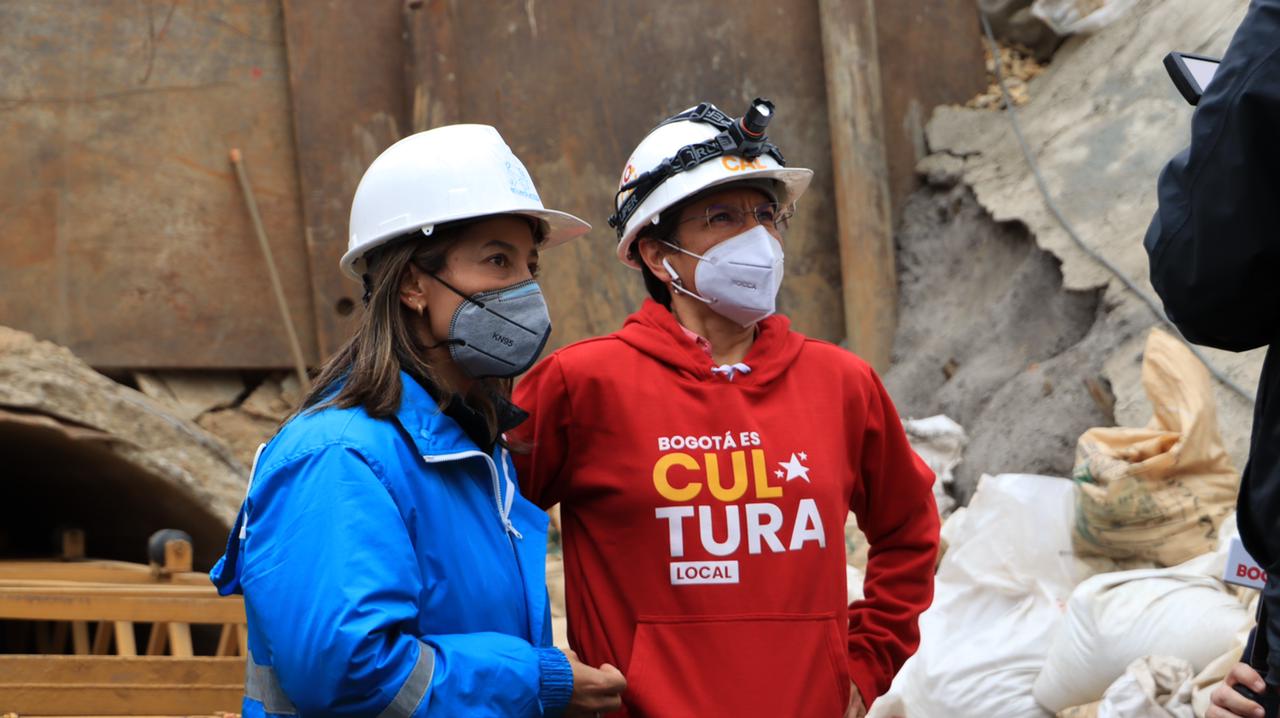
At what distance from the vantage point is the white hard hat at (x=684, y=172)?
2771 millimetres

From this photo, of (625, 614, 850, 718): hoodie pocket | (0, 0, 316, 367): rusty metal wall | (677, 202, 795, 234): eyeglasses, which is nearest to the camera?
(625, 614, 850, 718): hoodie pocket

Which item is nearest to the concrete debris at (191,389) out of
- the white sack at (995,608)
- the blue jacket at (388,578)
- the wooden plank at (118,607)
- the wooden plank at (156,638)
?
the wooden plank at (156,638)

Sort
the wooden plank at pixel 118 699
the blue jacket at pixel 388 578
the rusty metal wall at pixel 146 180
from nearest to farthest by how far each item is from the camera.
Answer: the blue jacket at pixel 388 578 → the wooden plank at pixel 118 699 → the rusty metal wall at pixel 146 180

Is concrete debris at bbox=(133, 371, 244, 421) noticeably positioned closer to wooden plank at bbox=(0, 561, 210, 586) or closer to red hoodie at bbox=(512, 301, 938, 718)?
wooden plank at bbox=(0, 561, 210, 586)

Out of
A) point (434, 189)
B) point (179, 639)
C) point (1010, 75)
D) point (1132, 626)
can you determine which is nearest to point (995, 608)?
point (1132, 626)

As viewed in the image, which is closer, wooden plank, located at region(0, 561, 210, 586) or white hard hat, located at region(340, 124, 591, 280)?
white hard hat, located at region(340, 124, 591, 280)

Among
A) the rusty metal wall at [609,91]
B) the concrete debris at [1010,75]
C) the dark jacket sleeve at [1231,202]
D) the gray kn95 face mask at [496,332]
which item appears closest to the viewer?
the dark jacket sleeve at [1231,202]

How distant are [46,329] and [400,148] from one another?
428 centimetres

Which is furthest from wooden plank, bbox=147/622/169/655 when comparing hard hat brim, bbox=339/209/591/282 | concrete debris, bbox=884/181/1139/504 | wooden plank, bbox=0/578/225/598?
concrete debris, bbox=884/181/1139/504

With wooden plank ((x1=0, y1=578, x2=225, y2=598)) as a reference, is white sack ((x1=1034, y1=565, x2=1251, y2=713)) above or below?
below

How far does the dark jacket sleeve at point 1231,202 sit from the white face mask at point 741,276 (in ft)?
3.21

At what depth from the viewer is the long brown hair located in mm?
2123

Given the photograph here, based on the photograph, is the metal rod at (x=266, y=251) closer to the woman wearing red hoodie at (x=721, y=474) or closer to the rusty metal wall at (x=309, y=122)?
the rusty metal wall at (x=309, y=122)

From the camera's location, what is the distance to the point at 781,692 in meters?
2.48
